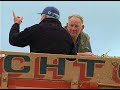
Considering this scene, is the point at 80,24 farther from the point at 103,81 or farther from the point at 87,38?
the point at 103,81

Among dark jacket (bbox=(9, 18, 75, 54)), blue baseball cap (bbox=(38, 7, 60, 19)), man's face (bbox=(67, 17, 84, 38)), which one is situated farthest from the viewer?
man's face (bbox=(67, 17, 84, 38))

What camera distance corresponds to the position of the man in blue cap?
237 inches

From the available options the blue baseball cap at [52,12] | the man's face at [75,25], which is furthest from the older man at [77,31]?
the blue baseball cap at [52,12]

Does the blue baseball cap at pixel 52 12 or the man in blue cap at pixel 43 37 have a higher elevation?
the blue baseball cap at pixel 52 12

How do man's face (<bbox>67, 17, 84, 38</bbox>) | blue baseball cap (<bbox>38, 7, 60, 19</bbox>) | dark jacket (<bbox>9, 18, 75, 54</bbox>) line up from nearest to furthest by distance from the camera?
dark jacket (<bbox>9, 18, 75, 54</bbox>)
blue baseball cap (<bbox>38, 7, 60, 19</bbox>)
man's face (<bbox>67, 17, 84, 38</bbox>)

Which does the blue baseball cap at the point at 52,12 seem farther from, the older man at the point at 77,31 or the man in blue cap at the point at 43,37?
the older man at the point at 77,31

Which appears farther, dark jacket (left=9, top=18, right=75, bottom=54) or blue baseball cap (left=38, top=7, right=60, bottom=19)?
blue baseball cap (left=38, top=7, right=60, bottom=19)

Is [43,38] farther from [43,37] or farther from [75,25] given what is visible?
[75,25]

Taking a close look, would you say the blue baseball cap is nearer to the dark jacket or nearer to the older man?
the dark jacket

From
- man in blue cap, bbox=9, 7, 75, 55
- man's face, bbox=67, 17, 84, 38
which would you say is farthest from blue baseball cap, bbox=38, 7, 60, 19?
man's face, bbox=67, 17, 84, 38

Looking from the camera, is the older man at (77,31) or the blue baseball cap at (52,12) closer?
the blue baseball cap at (52,12)

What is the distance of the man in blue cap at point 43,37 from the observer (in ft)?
19.8

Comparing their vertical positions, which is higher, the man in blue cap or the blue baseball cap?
the blue baseball cap

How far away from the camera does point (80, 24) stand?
7.46 m
